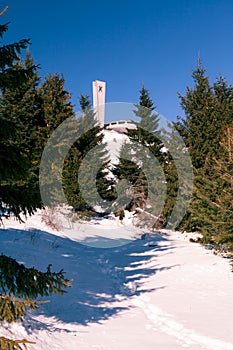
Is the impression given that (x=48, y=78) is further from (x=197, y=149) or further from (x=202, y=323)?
(x=202, y=323)

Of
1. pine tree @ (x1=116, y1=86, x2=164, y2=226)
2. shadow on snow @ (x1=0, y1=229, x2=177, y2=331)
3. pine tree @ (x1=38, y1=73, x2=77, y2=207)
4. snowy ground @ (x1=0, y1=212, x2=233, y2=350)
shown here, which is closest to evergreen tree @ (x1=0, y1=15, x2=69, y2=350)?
snowy ground @ (x1=0, y1=212, x2=233, y2=350)

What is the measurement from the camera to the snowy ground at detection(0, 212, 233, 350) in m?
6.75

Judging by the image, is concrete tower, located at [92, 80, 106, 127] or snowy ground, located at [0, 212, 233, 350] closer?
snowy ground, located at [0, 212, 233, 350]

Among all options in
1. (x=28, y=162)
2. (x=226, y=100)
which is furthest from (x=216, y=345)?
(x=226, y=100)

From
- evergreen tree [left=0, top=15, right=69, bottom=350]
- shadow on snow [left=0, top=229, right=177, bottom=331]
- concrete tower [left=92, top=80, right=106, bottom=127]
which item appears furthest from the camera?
concrete tower [left=92, top=80, right=106, bottom=127]

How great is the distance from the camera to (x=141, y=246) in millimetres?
18047

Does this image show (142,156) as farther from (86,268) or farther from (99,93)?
(99,93)

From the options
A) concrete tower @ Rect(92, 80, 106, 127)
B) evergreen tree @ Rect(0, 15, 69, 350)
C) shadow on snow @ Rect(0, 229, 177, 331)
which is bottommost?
shadow on snow @ Rect(0, 229, 177, 331)

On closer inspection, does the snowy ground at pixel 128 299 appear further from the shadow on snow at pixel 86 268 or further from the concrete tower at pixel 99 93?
the concrete tower at pixel 99 93

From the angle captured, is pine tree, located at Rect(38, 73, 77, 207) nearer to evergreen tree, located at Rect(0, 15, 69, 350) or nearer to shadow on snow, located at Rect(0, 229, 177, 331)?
shadow on snow, located at Rect(0, 229, 177, 331)

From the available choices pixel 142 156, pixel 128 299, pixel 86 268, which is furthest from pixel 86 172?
pixel 128 299

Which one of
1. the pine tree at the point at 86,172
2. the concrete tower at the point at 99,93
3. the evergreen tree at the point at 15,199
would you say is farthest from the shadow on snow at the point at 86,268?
the concrete tower at the point at 99,93

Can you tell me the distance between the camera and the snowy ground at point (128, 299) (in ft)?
22.1

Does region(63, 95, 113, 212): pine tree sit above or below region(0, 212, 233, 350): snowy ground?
above
